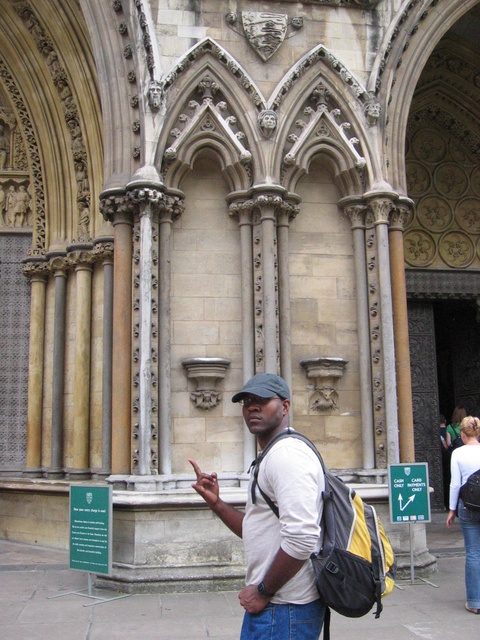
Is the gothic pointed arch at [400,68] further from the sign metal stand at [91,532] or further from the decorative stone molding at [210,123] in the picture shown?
the sign metal stand at [91,532]

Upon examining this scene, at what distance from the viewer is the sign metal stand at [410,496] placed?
7.50 m

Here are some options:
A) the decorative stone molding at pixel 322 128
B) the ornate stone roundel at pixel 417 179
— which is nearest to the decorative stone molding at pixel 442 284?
the ornate stone roundel at pixel 417 179

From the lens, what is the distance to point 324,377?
27.9 ft

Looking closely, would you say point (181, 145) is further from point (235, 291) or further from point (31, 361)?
point (31, 361)

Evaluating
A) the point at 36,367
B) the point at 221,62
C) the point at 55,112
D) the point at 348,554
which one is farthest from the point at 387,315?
the point at 348,554

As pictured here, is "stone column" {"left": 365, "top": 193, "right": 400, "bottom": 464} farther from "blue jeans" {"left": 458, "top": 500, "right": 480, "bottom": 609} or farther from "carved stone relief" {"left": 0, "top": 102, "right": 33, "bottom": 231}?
"carved stone relief" {"left": 0, "top": 102, "right": 33, "bottom": 231}

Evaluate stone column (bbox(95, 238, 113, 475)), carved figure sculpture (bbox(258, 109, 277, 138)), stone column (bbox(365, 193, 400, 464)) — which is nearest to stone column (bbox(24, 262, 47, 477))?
stone column (bbox(95, 238, 113, 475))

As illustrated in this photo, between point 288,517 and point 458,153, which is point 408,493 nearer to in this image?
point 288,517

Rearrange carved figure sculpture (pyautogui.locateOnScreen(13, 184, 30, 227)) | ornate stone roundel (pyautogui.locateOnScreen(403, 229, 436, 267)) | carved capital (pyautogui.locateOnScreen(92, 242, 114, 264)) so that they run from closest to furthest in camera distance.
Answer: carved capital (pyautogui.locateOnScreen(92, 242, 114, 264)), carved figure sculpture (pyautogui.locateOnScreen(13, 184, 30, 227)), ornate stone roundel (pyautogui.locateOnScreen(403, 229, 436, 267))

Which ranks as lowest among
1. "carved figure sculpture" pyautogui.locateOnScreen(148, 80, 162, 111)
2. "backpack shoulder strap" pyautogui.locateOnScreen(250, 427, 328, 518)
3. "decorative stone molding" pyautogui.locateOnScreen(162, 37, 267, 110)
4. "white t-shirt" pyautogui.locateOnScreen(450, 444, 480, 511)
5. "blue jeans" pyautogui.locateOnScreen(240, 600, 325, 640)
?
"blue jeans" pyautogui.locateOnScreen(240, 600, 325, 640)

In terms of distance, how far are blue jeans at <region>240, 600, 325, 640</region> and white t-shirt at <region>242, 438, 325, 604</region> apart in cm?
3

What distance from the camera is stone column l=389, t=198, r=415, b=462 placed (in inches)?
337

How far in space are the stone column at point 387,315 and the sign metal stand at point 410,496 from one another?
2.18 feet

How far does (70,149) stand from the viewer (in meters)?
10.7
